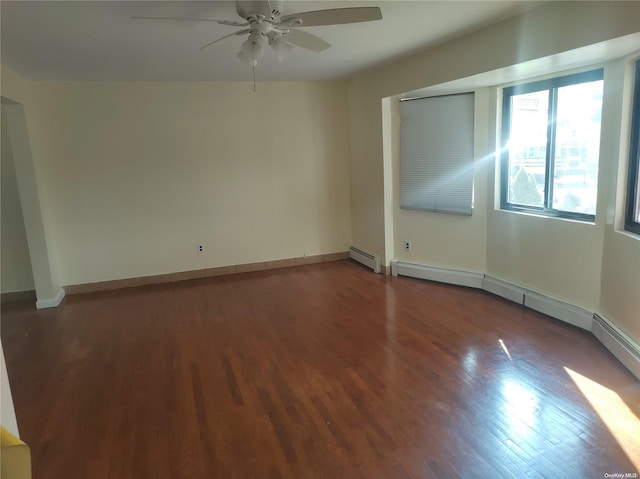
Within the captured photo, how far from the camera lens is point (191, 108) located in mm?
5145

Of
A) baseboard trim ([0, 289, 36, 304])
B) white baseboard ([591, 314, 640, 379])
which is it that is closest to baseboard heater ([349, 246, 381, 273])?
white baseboard ([591, 314, 640, 379])

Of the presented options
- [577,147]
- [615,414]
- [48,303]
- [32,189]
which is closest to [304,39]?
[577,147]

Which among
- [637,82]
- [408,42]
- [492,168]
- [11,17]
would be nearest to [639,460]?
[637,82]

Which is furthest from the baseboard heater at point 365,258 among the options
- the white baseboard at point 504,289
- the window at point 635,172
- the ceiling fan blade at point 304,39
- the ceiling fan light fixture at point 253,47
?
the ceiling fan light fixture at point 253,47

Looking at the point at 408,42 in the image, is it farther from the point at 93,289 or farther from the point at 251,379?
the point at 93,289

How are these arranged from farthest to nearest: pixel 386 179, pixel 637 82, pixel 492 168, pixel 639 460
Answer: pixel 386 179, pixel 492 168, pixel 637 82, pixel 639 460

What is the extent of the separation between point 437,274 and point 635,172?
219 centimetres

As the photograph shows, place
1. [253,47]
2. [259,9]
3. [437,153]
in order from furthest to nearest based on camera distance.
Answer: [437,153], [253,47], [259,9]

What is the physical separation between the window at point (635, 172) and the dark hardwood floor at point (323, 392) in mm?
931

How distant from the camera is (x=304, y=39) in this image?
9.03ft

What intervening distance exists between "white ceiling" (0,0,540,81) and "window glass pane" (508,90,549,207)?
944 mm

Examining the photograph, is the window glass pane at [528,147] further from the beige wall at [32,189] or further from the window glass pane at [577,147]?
the beige wall at [32,189]

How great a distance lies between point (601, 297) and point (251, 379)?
2.70m

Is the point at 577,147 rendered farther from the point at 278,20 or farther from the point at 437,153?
the point at 278,20
